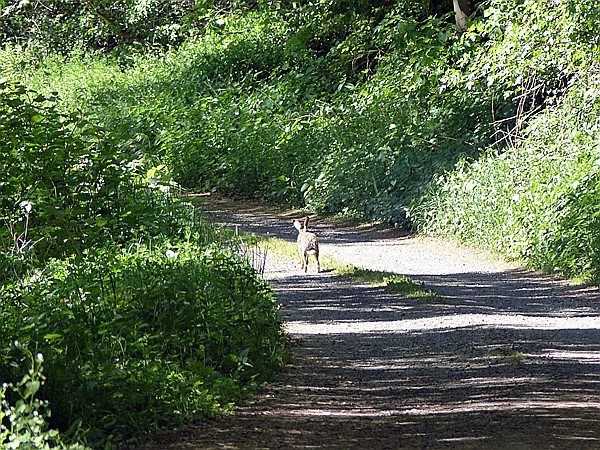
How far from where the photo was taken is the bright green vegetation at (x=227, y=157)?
24.2ft

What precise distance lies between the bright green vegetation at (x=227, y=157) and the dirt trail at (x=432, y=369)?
0.43 m

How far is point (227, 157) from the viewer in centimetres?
2270

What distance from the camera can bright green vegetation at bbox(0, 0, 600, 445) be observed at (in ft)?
24.2

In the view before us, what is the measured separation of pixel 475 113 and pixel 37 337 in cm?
1407

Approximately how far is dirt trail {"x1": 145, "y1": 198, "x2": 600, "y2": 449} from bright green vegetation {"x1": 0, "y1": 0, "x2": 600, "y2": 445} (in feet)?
1.42

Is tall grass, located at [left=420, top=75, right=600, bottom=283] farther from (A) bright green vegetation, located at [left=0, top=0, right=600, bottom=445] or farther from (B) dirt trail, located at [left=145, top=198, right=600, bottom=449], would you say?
(B) dirt trail, located at [left=145, top=198, right=600, bottom=449]

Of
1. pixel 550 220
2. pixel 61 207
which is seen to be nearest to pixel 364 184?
pixel 550 220

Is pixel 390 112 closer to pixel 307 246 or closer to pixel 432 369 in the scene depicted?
pixel 307 246

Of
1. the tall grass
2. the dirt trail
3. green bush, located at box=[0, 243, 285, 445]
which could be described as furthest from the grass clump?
green bush, located at box=[0, 243, 285, 445]

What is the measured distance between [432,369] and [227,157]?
14640mm

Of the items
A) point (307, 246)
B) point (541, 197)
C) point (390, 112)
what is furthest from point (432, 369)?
point (390, 112)

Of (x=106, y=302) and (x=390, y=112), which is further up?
(x=390, y=112)

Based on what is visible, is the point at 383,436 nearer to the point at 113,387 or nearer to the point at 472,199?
the point at 113,387

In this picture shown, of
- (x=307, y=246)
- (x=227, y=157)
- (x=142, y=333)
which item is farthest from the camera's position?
(x=227, y=157)
